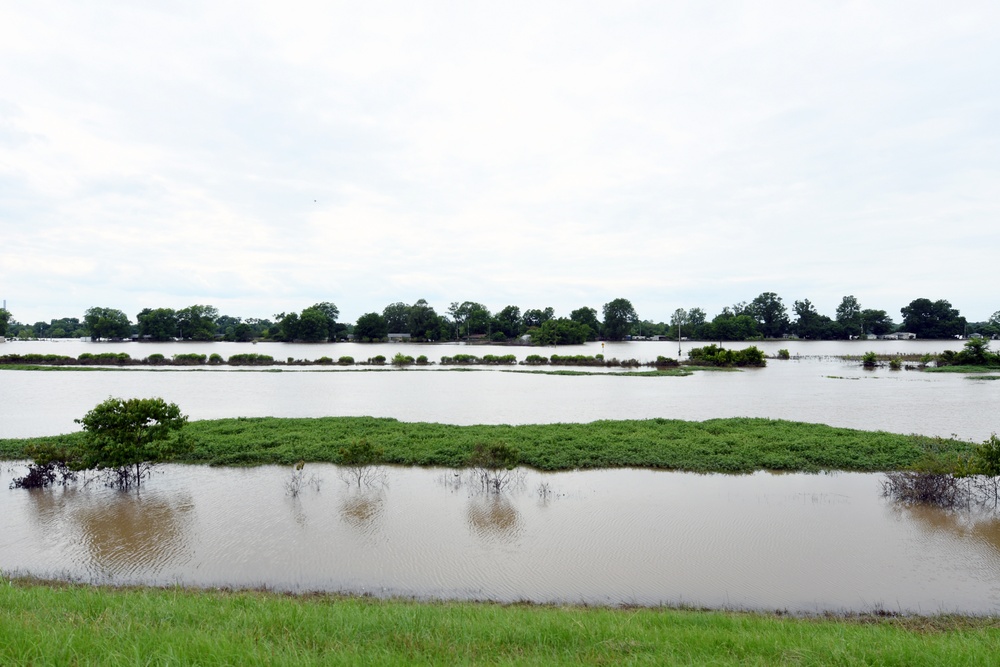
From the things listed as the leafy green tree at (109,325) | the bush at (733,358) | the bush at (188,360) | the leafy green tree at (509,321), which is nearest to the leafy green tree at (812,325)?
the leafy green tree at (509,321)

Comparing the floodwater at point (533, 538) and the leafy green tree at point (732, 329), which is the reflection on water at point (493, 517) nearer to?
the floodwater at point (533, 538)

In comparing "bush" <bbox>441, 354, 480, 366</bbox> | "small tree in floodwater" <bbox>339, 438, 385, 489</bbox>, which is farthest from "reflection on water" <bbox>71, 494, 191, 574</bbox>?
"bush" <bbox>441, 354, 480, 366</bbox>

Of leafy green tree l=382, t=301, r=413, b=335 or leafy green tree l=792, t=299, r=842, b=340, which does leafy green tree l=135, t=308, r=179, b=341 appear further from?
leafy green tree l=792, t=299, r=842, b=340

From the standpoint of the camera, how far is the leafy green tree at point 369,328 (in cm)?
12662

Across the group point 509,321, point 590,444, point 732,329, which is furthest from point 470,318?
point 590,444

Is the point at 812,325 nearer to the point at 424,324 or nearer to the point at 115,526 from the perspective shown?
the point at 424,324

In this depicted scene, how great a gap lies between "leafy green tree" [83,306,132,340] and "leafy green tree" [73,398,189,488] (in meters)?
143

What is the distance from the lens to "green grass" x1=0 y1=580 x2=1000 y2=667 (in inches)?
156

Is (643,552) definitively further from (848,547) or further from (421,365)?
(421,365)

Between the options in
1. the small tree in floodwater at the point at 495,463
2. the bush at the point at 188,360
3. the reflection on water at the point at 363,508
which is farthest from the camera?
the bush at the point at 188,360

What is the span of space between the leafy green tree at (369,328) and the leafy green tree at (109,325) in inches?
Result: 2298

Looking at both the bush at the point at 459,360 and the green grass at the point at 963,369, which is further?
the bush at the point at 459,360

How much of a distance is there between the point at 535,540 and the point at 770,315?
6007 inches

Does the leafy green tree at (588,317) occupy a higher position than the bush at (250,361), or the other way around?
the leafy green tree at (588,317)
